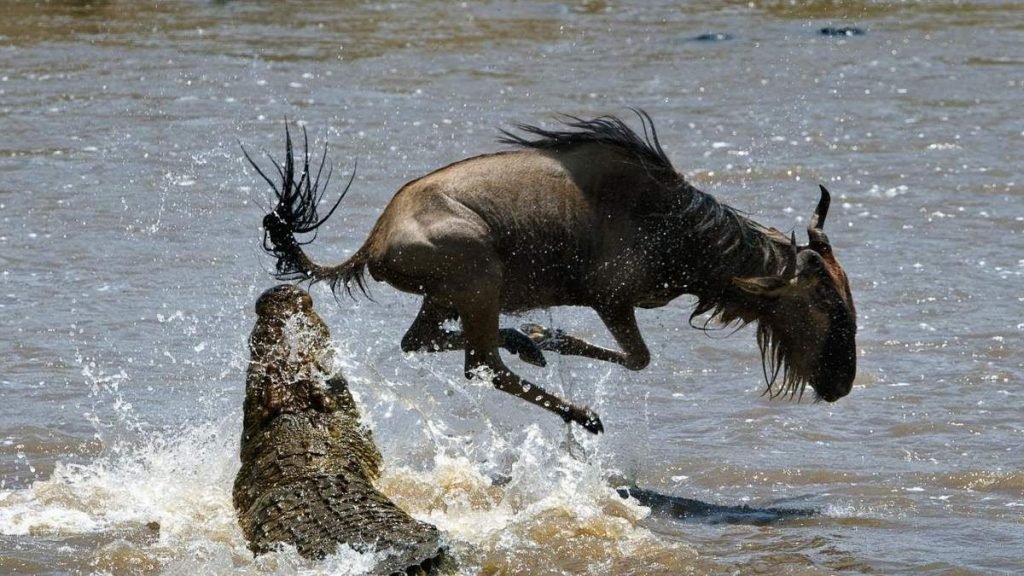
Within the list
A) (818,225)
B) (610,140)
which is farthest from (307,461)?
(818,225)

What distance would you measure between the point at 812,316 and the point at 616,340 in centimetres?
88

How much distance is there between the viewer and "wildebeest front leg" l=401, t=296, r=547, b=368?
7.20 m

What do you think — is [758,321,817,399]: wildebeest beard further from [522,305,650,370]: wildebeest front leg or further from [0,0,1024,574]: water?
[522,305,650,370]: wildebeest front leg

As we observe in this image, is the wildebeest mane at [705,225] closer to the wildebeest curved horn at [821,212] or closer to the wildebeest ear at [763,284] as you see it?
the wildebeest ear at [763,284]

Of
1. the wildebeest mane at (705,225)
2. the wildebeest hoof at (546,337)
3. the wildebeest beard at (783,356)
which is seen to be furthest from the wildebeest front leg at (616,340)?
the wildebeest beard at (783,356)

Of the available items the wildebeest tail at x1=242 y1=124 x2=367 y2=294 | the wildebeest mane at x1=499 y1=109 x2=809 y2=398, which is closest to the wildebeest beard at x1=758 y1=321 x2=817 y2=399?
the wildebeest mane at x1=499 y1=109 x2=809 y2=398

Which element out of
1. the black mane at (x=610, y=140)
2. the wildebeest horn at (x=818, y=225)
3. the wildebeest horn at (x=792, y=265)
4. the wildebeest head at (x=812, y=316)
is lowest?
the wildebeest head at (x=812, y=316)

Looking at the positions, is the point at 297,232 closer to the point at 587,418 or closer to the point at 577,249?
the point at 577,249

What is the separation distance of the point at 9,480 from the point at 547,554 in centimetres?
232

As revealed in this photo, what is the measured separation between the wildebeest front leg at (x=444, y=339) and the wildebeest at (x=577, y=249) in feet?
0.39

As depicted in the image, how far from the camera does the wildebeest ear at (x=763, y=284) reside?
6.77m

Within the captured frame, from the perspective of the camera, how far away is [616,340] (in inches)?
287

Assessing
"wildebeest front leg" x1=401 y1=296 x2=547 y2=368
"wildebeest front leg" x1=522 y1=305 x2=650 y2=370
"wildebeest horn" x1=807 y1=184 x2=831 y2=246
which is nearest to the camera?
"wildebeest horn" x1=807 y1=184 x2=831 y2=246

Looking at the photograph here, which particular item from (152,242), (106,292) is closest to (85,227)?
(152,242)
